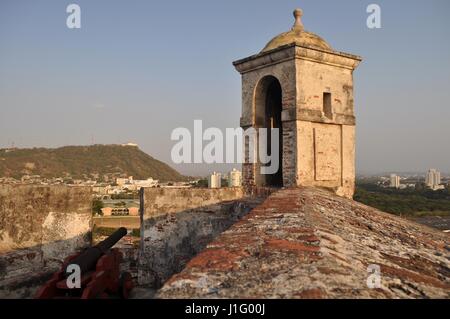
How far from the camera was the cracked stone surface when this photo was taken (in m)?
1.87

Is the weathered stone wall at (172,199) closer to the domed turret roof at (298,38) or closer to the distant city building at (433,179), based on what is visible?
the domed turret roof at (298,38)

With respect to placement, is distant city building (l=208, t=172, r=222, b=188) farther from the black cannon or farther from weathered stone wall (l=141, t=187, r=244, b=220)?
the black cannon

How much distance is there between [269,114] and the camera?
8.21 m

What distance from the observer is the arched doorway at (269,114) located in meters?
7.66

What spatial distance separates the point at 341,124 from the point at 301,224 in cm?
468

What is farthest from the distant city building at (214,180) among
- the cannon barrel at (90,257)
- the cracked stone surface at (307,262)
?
the cracked stone surface at (307,262)

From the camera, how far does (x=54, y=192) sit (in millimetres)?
5727

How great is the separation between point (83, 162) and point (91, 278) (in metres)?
70.6

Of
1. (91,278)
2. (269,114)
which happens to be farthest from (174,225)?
(269,114)

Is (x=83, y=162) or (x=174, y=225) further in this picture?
(x=83, y=162)

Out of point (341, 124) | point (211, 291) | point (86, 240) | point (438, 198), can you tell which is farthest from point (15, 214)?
point (438, 198)

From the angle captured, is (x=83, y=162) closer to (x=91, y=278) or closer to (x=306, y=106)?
(x=306, y=106)

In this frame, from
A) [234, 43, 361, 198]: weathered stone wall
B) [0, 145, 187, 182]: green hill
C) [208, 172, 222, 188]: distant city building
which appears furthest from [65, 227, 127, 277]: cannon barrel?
[0, 145, 187, 182]: green hill
